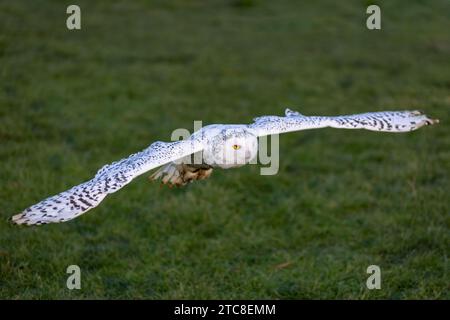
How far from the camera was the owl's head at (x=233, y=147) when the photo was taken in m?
5.22

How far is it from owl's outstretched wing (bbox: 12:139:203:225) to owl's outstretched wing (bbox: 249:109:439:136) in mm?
702

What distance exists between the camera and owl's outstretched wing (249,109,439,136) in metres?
5.43

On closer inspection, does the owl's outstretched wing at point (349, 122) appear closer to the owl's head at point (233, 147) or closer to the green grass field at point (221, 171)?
the owl's head at point (233, 147)

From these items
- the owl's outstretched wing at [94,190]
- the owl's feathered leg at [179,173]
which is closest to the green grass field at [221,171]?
the owl's feathered leg at [179,173]

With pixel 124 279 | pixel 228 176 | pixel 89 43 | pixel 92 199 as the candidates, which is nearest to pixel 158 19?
pixel 89 43

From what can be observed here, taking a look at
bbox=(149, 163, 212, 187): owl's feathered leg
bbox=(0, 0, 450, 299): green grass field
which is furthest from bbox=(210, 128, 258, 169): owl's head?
bbox=(0, 0, 450, 299): green grass field

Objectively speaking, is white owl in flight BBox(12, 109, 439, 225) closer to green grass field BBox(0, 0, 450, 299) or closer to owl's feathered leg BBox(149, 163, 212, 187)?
owl's feathered leg BBox(149, 163, 212, 187)

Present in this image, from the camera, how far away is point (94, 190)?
454cm

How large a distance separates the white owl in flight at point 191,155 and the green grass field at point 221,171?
1178 millimetres

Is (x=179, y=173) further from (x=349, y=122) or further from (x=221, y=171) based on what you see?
(x=221, y=171)

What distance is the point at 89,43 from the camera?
13.0 m

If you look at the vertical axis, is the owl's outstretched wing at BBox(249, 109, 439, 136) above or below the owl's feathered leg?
above

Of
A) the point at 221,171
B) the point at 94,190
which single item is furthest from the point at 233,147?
the point at 221,171

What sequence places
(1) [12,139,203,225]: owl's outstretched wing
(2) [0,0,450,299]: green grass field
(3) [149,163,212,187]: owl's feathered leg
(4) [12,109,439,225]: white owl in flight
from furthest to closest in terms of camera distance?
(2) [0,0,450,299]: green grass field < (3) [149,163,212,187]: owl's feathered leg < (4) [12,109,439,225]: white owl in flight < (1) [12,139,203,225]: owl's outstretched wing
